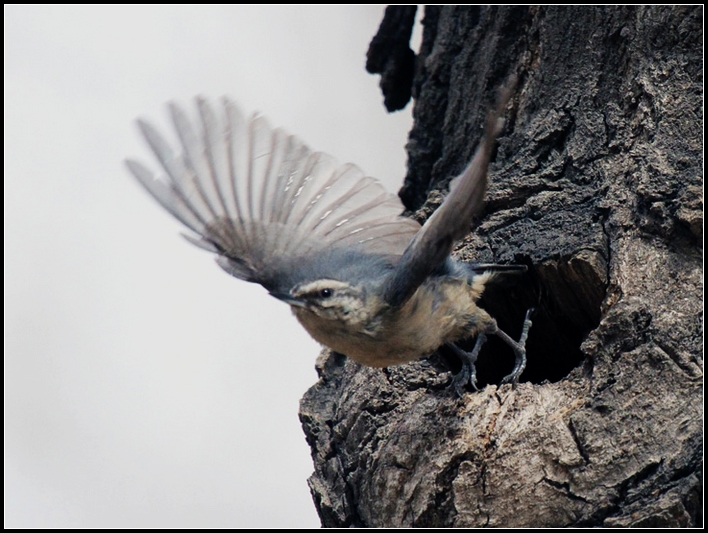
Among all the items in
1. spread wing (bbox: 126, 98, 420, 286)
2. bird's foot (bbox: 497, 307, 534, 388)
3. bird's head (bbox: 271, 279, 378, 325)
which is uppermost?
spread wing (bbox: 126, 98, 420, 286)

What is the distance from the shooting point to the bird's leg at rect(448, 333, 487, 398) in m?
2.94

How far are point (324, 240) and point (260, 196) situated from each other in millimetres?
273

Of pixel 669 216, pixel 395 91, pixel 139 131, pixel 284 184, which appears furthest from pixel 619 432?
pixel 395 91

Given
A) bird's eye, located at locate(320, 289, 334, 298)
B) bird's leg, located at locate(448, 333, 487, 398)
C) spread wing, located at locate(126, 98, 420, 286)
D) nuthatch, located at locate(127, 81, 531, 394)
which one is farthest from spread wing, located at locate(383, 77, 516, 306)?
spread wing, located at locate(126, 98, 420, 286)

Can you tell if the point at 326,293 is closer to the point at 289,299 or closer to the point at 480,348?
the point at 289,299

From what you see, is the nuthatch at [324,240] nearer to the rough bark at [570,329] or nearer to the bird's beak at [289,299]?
the bird's beak at [289,299]

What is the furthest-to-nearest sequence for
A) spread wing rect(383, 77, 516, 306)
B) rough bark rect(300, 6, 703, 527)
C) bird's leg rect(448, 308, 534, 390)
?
bird's leg rect(448, 308, 534, 390), rough bark rect(300, 6, 703, 527), spread wing rect(383, 77, 516, 306)

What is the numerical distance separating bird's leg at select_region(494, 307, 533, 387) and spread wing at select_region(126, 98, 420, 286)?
0.47 m

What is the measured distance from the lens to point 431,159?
13.3ft

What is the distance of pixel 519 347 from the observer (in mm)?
3201

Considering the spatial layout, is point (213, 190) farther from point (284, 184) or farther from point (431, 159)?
point (431, 159)

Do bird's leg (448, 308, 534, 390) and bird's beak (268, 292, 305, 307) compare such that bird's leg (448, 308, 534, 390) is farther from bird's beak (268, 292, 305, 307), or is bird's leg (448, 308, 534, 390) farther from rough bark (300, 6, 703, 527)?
bird's beak (268, 292, 305, 307)

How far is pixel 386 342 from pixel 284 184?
30.7 inches

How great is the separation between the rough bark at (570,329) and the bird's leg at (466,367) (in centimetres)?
6
